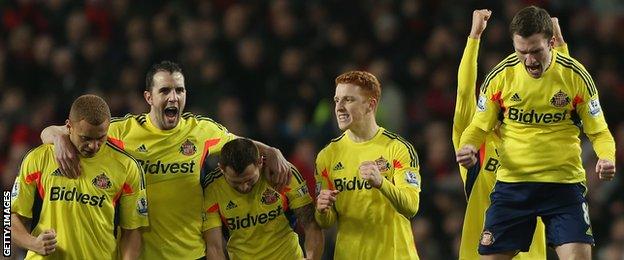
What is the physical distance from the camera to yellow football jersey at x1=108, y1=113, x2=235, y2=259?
7621 millimetres

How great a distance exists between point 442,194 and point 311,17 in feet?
9.75

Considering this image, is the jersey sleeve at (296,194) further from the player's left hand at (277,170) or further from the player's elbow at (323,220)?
the player's elbow at (323,220)

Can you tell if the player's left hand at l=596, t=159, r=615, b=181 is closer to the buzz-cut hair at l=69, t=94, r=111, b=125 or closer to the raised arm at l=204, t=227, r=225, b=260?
the raised arm at l=204, t=227, r=225, b=260

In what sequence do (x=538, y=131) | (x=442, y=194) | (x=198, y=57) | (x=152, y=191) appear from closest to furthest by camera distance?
(x=538, y=131) → (x=152, y=191) → (x=442, y=194) → (x=198, y=57)

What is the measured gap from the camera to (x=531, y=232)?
7.25 meters

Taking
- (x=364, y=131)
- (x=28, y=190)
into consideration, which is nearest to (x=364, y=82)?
(x=364, y=131)

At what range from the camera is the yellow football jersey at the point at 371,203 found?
7348 millimetres

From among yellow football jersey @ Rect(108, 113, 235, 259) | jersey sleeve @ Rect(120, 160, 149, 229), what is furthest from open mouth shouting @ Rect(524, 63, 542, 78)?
jersey sleeve @ Rect(120, 160, 149, 229)

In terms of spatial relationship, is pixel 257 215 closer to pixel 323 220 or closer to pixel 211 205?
pixel 211 205

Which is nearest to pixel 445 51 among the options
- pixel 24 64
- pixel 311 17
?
pixel 311 17

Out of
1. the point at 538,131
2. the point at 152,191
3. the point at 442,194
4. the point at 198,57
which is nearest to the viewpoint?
the point at 538,131

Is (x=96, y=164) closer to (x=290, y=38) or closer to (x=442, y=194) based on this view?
(x=442, y=194)

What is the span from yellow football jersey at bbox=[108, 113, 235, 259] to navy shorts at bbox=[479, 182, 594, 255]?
174 centimetres

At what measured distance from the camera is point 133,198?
7223mm
